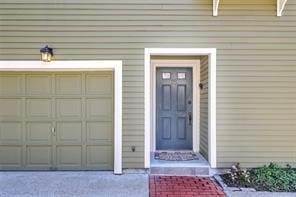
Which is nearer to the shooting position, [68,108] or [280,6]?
[280,6]

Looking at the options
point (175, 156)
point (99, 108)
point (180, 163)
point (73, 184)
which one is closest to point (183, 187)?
point (180, 163)

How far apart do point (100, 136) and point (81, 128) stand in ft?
1.33

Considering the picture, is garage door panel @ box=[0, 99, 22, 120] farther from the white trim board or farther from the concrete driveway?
the white trim board

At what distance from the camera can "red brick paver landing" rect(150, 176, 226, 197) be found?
5221 mm

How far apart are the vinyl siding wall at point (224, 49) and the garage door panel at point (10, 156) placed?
194 cm

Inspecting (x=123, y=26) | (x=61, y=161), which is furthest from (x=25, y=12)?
(x=61, y=161)

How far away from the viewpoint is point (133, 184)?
5.70 m

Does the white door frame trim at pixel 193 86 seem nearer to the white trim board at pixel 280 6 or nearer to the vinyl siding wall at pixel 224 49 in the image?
the vinyl siding wall at pixel 224 49

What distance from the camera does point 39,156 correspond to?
6.62 m

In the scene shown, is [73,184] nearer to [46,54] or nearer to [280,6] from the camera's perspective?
[46,54]

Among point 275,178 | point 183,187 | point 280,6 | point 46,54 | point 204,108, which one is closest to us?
point 183,187

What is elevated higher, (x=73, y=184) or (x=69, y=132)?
(x=69, y=132)

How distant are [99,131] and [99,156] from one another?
0.49 meters

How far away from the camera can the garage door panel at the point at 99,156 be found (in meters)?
6.64
